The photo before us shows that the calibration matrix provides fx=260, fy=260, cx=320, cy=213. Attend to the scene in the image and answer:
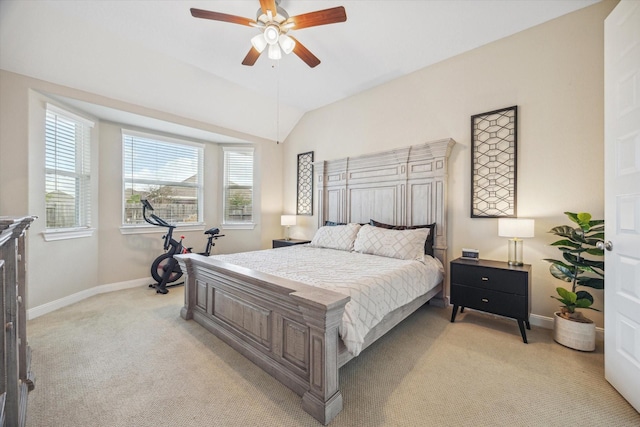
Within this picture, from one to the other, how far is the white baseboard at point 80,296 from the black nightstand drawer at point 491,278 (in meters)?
4.59

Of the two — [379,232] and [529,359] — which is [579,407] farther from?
[379,232]

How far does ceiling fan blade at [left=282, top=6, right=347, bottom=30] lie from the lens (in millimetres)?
2043

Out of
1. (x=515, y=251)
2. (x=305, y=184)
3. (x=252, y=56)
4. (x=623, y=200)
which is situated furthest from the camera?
(x=305, y=184)

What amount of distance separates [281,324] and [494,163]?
295 cm

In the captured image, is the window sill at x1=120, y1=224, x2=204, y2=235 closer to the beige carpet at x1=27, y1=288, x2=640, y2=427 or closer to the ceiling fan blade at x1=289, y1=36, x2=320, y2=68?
the beige carpet at x1=27, y1=288, x2=640, y2=427

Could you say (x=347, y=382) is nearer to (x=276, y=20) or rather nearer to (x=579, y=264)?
(x=579, y=264)

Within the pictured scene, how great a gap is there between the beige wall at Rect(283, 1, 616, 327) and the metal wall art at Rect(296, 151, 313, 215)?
72.2 inches

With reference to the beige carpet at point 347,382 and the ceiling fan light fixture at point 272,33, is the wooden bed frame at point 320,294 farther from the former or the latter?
the ceiling fan light fixture at point 272,33

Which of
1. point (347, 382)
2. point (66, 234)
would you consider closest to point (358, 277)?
point (347, 382)

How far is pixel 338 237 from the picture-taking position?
3713mm

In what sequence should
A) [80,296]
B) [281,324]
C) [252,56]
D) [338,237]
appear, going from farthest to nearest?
[338,237]
[80,296]
[252,56]
[281,324]

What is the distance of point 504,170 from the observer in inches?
117

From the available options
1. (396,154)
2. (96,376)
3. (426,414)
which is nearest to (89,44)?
(96,376)

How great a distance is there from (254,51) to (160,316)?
306cm
